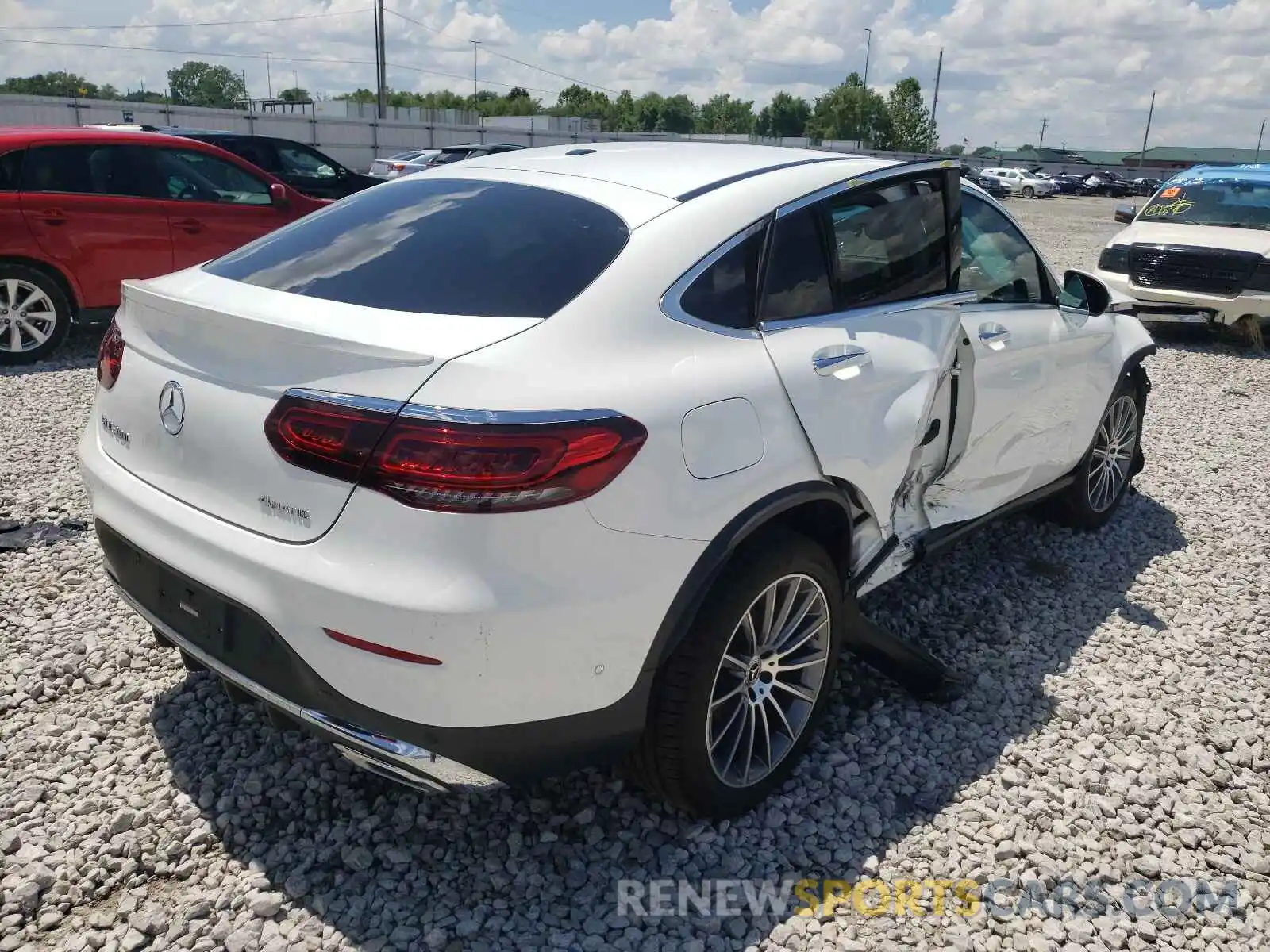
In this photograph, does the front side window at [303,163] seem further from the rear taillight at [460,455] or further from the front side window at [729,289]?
the rear taillight at [460,455]

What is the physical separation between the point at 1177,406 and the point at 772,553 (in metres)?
6.89

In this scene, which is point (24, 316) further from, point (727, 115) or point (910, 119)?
point (727, 115)

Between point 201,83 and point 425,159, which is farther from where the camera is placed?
point 201,83

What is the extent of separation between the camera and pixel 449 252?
106 inches

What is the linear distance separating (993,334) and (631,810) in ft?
7.13

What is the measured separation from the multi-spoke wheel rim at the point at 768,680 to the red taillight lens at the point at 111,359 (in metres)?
1.83

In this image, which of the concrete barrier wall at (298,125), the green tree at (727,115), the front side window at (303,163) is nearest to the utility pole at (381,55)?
the concrete barrier wall at (298,125)

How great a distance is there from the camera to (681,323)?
2.55m

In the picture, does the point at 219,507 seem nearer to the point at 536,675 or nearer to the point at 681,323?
the point at 536,675

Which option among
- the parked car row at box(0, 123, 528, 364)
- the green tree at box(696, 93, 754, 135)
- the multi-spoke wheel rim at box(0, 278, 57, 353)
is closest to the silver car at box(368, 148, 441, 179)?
the parked car row at box(0, 123, 528, 364)

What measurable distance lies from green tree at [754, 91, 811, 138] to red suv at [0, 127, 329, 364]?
112 metres

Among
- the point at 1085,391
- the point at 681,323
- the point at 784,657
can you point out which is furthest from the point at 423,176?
the point at 1085,391

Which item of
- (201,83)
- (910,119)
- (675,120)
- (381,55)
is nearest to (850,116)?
(910,119)

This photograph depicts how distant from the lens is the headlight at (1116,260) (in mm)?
11120
